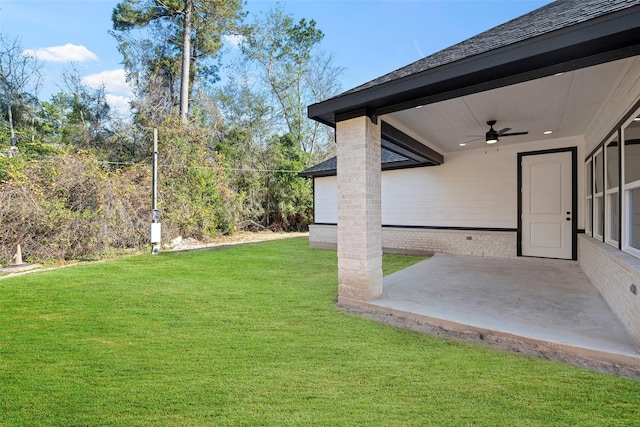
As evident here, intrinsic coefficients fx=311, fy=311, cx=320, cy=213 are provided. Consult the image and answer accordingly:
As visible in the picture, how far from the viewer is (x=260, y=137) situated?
1716cm

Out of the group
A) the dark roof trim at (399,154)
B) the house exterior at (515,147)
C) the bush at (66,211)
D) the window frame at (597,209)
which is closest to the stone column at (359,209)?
the house exterior at (515,147)

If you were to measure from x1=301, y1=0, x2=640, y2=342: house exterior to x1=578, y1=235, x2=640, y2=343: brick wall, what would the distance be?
0.02 m

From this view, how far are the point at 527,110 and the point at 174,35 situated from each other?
16.2 metres

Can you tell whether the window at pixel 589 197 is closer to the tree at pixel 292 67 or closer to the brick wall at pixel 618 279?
the brick wall at pixel 618 279

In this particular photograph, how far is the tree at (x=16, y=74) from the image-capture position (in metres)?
13.9

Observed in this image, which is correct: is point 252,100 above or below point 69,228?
above

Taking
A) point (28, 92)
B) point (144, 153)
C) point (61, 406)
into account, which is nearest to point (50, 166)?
point (144, 153)

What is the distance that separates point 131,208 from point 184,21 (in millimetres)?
9814

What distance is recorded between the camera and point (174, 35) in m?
15.0

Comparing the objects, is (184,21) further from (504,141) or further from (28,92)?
(504,141)

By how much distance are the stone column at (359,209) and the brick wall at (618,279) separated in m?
2.42

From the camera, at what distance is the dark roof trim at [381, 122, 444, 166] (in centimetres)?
484

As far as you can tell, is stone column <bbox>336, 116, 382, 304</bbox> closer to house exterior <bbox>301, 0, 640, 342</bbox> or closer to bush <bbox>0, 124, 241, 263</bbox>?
house exterior <bbox>301, 0, 640, 342</bbox>

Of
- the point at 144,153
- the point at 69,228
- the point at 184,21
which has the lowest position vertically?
the point at 69,228
